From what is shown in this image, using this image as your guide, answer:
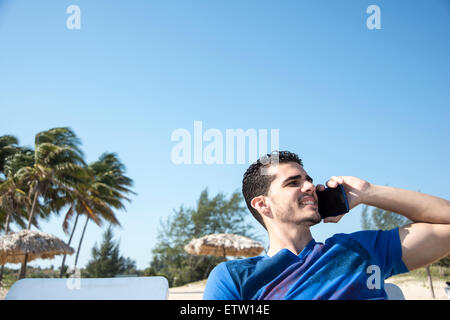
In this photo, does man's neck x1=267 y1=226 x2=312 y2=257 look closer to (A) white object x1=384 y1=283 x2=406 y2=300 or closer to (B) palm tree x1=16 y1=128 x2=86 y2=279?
(A) white object x1=384 y1=283 x2=406 y2=300

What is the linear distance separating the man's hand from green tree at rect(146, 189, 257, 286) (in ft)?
84.3

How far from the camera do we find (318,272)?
5.26 feet

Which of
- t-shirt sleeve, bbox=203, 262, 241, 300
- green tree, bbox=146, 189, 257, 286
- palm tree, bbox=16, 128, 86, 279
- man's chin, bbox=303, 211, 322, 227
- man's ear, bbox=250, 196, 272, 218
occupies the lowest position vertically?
green tree, bbox=146, 189, 257, 286

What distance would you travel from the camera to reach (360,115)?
769 cm

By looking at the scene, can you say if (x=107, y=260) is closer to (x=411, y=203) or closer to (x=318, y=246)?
(x=318, y=246)

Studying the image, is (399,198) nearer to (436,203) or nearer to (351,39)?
(436,203)

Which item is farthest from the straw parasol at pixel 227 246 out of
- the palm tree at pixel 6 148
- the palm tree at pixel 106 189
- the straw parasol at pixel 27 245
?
the palm tree at pixel 6 148

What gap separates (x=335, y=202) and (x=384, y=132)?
33.2 feet

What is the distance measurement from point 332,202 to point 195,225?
26504 mm

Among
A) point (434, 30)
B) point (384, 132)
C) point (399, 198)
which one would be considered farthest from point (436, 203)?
point (434, 30)

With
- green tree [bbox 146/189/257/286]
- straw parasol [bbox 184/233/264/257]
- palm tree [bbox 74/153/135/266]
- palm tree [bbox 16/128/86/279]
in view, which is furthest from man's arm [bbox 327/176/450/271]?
green tree [bbox 146/189/257/286]

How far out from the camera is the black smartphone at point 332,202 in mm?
1783

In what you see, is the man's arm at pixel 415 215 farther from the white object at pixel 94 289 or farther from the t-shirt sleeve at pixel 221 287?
the white object at pixel 94 289

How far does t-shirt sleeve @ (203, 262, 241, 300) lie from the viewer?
1.52m
